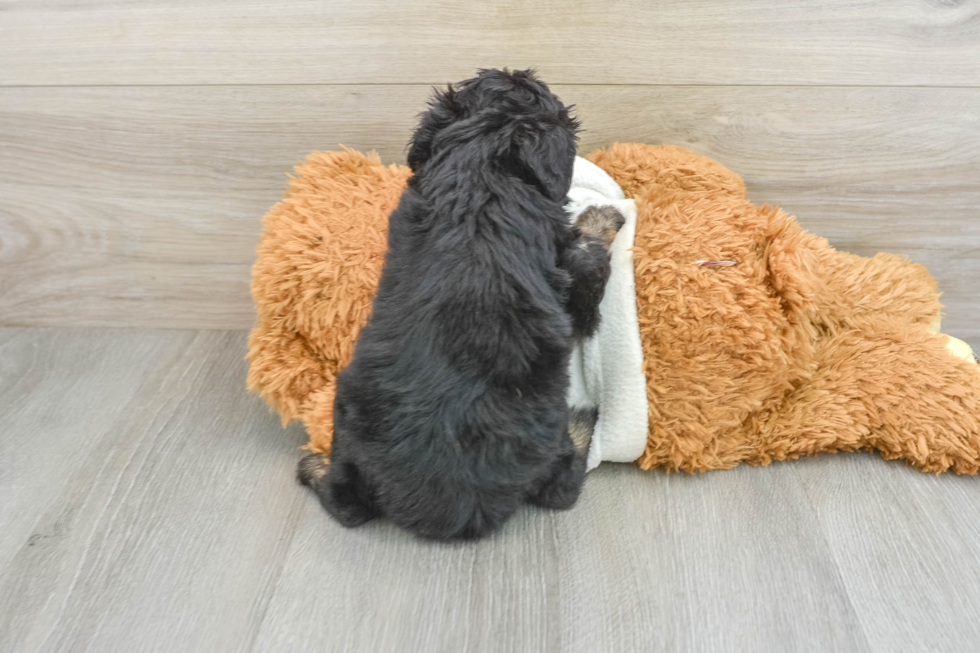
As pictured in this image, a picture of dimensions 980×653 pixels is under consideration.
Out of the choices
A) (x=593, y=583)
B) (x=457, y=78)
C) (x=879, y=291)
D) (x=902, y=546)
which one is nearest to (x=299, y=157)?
(x=457, y=78)

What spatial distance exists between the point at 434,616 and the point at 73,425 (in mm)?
966

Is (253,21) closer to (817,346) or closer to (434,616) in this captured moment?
(434,616)

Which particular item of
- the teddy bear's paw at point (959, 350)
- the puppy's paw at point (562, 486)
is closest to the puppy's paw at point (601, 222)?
the puppy's paw at point (562, 486)

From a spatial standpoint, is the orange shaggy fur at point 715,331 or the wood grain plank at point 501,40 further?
the wood grain plank at point 501,40

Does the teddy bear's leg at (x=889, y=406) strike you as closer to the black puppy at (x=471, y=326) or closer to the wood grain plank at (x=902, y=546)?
the wood grain plank at (x=902, y=546)

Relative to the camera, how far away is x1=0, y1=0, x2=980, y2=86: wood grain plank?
129 cm

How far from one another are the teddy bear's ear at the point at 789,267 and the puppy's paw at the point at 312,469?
90 cm

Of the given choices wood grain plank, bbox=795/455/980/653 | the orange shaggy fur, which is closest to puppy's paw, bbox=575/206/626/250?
Answer: the orange shaggy fur

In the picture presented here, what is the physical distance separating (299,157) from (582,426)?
2.91 ft

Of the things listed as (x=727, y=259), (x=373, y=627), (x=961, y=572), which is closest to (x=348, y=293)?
(x=373, y=627)

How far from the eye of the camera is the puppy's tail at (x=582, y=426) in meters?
1.19

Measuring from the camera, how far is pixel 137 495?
1221mm

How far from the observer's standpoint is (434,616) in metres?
0.99

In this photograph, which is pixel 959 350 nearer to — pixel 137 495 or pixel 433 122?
pixel 433 122
